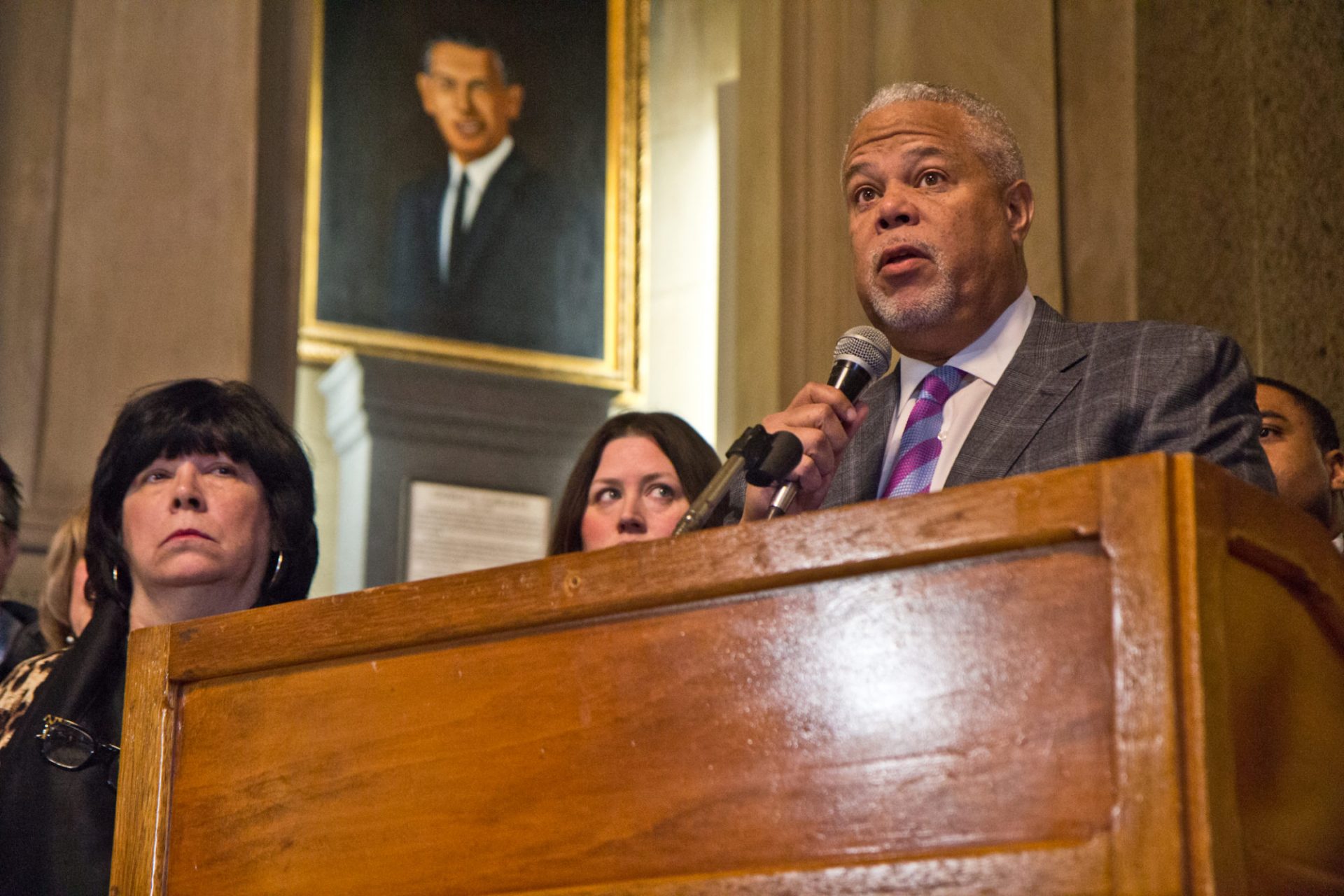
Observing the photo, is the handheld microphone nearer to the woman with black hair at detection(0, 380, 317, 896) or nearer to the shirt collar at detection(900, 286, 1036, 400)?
the shirt collar at detection(900, 286, 1036, 400)

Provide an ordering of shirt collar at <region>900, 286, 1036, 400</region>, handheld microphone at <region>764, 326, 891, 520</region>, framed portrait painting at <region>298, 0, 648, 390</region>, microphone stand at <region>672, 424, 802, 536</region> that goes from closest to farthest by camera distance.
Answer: microphone stand at <region>672, 424, 802, 536</region> < handheld microphone at <region>764, 326, 891, 520</region> < shirt collar at <region>900, 286, 1036, 400</region> < framed portrait painting at <region>298, 0, 648, 390</region>

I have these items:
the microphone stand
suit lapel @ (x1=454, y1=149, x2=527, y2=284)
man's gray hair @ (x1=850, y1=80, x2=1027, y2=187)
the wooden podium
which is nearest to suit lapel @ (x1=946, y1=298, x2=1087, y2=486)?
the microphone stand

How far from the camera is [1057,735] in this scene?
1.31m

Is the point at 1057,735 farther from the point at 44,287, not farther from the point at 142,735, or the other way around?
the point at 44,287

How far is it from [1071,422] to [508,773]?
91cm

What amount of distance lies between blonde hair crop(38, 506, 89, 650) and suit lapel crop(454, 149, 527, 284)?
4136mm

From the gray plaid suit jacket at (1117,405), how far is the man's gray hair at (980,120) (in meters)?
0.38

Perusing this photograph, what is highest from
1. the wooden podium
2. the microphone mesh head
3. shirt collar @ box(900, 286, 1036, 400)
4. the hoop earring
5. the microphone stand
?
shirt collar @ box(900, 286, 1036, 400)

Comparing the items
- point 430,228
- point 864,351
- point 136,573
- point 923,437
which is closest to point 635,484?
point 136,573

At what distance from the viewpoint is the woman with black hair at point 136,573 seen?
2.42 metres

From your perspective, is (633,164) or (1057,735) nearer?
(1057,735)

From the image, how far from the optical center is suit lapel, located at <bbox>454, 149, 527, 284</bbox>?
7742 mm

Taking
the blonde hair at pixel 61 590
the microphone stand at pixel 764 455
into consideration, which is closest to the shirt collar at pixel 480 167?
the blonde hair at pixel 61 590

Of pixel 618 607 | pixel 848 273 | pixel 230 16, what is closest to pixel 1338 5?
pixel 848 273
